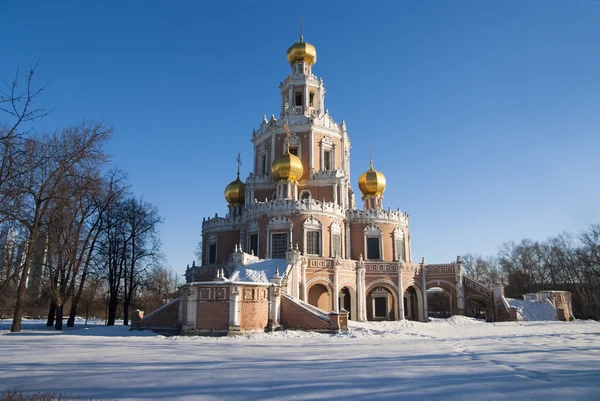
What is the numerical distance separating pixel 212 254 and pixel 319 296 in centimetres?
1141

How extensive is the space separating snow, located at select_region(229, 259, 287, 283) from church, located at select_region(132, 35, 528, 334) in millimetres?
61

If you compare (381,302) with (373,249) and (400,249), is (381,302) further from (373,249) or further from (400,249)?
(373,249)

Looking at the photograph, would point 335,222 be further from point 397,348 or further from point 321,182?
point 397,348

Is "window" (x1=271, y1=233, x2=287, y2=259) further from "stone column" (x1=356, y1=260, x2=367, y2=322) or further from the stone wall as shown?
the stone wall

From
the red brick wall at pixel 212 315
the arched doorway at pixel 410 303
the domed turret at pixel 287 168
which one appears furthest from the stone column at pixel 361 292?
the red brick wall at pixel 212 315

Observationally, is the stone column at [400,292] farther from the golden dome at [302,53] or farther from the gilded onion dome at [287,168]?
the golden dome at [302,53]

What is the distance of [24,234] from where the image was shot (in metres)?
17.7

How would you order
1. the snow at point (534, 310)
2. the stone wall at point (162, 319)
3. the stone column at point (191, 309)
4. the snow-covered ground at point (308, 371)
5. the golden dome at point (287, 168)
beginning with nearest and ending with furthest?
1. the snow-covered ground at point (308, 371)
2. the stone column at point (191, 309)
3. the stone wall at point (162, 319)
4. the snow at point (534, 310)
5. the golden dome at point (287, 168)

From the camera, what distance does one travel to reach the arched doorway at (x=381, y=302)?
116ft

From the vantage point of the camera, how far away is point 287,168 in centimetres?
3353

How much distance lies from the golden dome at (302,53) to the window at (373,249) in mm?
18807

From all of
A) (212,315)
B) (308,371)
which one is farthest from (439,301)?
(308,371)

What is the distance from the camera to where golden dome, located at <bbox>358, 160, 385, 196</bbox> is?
A: 36812 millimetres

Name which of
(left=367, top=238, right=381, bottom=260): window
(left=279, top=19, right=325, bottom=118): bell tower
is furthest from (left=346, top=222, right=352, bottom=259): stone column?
(left=279, top=19, right=325, bottom=118): bell tower
